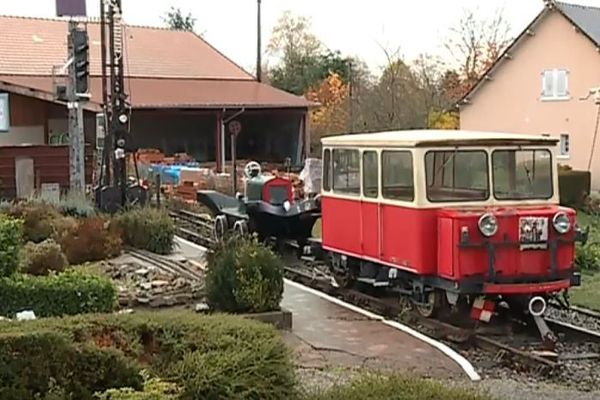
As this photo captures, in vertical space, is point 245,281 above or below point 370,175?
below

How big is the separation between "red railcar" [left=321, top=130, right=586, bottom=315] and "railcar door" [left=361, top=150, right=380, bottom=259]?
0.01 m

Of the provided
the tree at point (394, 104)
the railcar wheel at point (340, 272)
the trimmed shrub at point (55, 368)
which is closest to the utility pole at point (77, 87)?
the railcar wheel at point (340, 272)

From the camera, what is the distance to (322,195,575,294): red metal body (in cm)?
1152

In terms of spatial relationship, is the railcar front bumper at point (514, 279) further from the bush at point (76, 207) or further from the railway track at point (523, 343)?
the bush at point (76, 207)

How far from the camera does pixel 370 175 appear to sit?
1347 centimetres

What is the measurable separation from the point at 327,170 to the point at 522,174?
3.21 metres

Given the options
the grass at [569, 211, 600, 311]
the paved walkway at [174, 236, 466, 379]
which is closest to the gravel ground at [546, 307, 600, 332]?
the grass at [569, 211, 600, 311]

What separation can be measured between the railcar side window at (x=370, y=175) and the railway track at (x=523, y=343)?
4.86 ft

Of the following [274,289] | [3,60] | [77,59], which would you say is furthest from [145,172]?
[274,289]

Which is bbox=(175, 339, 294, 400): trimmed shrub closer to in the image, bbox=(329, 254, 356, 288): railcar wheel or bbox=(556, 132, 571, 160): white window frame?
bbox=(329, 254, 356, 288): railcar wheel

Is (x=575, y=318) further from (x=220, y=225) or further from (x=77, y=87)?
(x=77, y=87)

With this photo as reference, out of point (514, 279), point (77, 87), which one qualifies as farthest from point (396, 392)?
point (77, 87)

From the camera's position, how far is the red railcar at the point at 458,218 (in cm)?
1158

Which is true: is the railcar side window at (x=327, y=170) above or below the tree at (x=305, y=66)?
below
